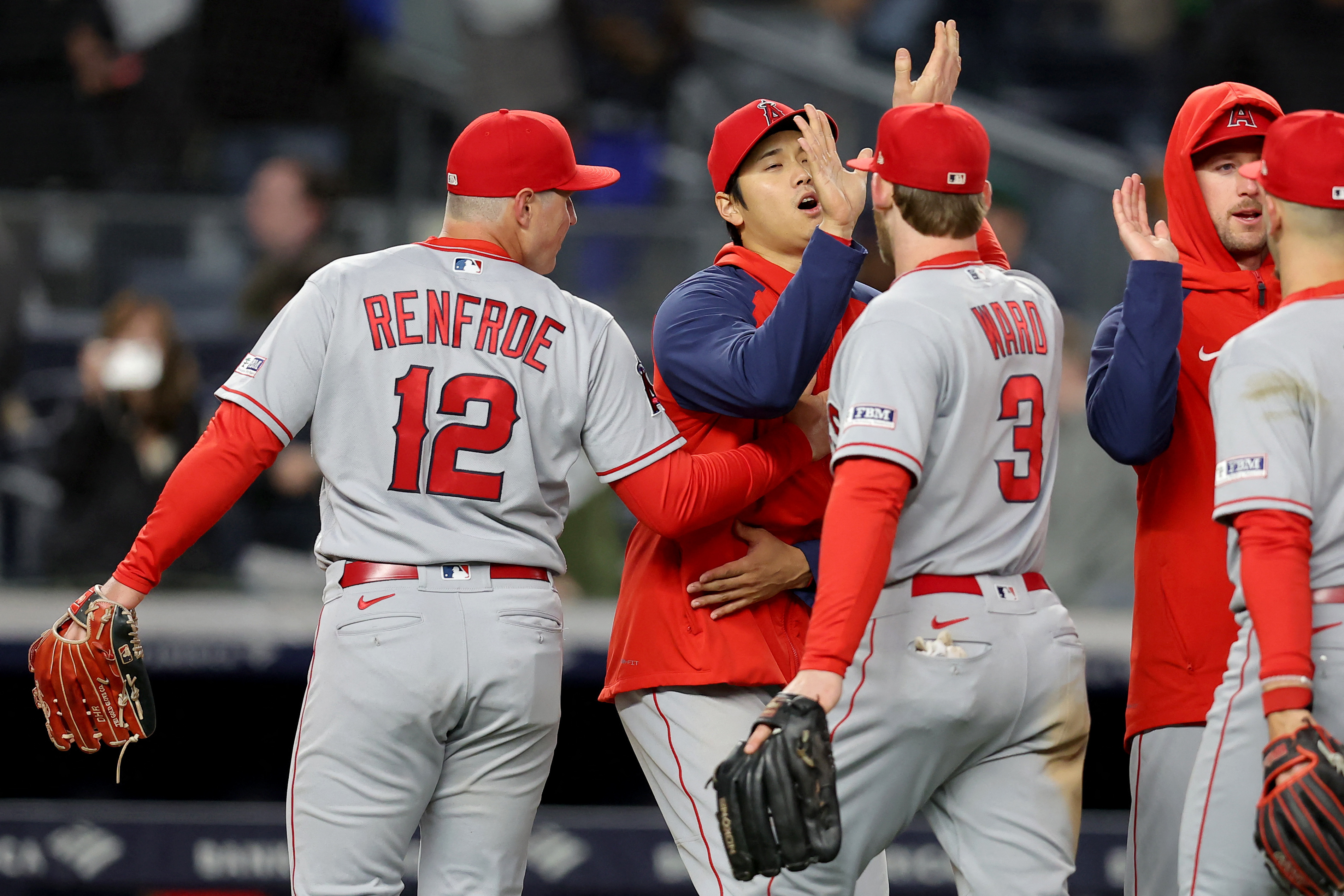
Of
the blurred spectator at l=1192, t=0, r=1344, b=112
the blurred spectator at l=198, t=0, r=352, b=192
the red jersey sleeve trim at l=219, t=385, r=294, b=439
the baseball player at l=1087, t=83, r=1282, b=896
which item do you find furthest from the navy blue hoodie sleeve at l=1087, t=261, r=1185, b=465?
the blurred spectator at l=198, t=0, r=352, b=192

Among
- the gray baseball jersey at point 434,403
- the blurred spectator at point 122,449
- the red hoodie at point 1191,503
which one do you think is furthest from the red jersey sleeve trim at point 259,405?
the blurred spectator at point 122,449

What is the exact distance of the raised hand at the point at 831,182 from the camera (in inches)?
119

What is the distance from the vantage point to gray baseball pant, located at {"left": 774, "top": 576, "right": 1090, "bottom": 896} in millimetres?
2699

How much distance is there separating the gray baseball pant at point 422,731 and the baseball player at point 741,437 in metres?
0.23

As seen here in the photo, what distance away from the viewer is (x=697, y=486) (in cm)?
308

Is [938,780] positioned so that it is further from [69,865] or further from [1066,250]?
[1066,250]

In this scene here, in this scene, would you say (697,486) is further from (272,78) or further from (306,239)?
(272,78)

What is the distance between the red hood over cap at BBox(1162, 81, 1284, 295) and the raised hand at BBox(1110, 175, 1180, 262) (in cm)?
4

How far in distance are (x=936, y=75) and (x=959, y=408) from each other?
84 cm

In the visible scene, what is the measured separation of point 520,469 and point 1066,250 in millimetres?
3676

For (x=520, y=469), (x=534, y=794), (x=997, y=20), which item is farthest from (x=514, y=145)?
(x=997, y=20)

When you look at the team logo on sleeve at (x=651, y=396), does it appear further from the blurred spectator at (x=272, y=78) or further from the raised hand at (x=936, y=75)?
the blurred spectator at (x=272, y=78)

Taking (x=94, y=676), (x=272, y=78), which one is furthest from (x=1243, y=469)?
(x=272, y=78)

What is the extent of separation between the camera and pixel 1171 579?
299 centimetres
